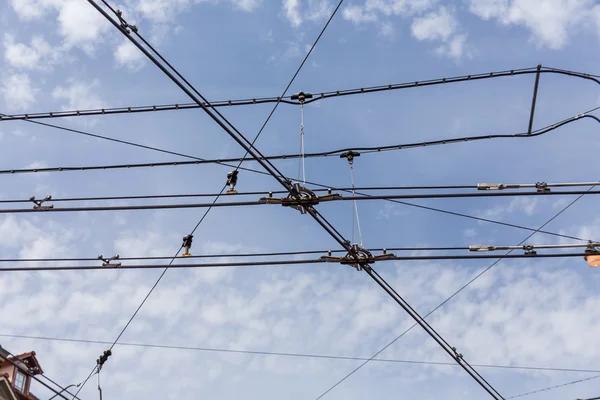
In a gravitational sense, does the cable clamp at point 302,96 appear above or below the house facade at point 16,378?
below

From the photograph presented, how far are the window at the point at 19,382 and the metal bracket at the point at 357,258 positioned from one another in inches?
888

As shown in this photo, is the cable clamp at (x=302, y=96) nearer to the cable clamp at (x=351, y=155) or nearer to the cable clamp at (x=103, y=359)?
the cable clamp at (x=351, y=155)

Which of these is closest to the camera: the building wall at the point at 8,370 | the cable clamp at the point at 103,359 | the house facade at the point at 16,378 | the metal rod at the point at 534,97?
the metal rod at the point at 534,97

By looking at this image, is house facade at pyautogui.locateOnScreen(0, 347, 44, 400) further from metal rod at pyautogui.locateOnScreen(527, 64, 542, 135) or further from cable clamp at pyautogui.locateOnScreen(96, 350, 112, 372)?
metal rod at pyautogui.locateOnScreen(527, 64, 542, 135)

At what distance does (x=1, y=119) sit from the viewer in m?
10.6

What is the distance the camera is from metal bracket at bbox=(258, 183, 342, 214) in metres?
8.98

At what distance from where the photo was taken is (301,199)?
9.03m

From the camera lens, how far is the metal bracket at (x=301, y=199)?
29.5 ft

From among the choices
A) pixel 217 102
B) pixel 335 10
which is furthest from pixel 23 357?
pixel 335 10

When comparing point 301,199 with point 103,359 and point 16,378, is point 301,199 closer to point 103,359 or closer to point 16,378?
point 103,359

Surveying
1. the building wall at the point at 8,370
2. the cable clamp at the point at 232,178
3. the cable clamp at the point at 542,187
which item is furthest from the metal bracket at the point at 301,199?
the building wall at the point at 8,370

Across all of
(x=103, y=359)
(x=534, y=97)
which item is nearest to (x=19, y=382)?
(x=103, y=359)

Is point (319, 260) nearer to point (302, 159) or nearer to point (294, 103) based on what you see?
point (302, 159)

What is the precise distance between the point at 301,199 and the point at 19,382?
23.8 metres
